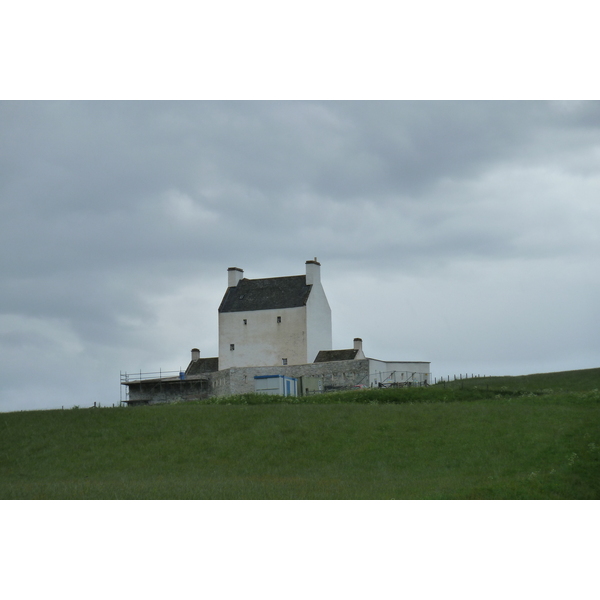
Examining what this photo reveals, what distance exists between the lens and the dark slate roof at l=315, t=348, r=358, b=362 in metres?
61.8

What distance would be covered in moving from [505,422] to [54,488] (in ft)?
64.5

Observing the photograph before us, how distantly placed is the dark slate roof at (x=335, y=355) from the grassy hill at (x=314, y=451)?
15150 mm

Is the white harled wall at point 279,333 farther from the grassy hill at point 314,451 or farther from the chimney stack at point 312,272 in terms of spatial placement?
the grassy hill at point 314,451

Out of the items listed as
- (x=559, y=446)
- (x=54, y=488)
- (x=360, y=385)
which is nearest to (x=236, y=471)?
(x=54, y=488)

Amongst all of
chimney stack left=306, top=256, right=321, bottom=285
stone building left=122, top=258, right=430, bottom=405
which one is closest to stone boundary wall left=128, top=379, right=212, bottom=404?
stone building left=122, top=258, right=430, bottom=405

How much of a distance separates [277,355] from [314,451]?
32887 millimetres

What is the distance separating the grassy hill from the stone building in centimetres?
1135

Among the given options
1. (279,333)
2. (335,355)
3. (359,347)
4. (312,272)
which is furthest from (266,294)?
(359,347)

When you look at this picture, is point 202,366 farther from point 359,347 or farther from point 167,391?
point 359,347

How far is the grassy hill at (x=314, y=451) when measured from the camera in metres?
21.1

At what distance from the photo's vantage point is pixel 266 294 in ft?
220

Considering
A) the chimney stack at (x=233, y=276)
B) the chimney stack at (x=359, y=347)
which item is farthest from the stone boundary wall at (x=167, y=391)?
the chimney stack at (x=359, y=347)

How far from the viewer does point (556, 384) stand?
53.9m

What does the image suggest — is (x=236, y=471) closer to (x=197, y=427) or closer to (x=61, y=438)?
(x=197, y=427)
